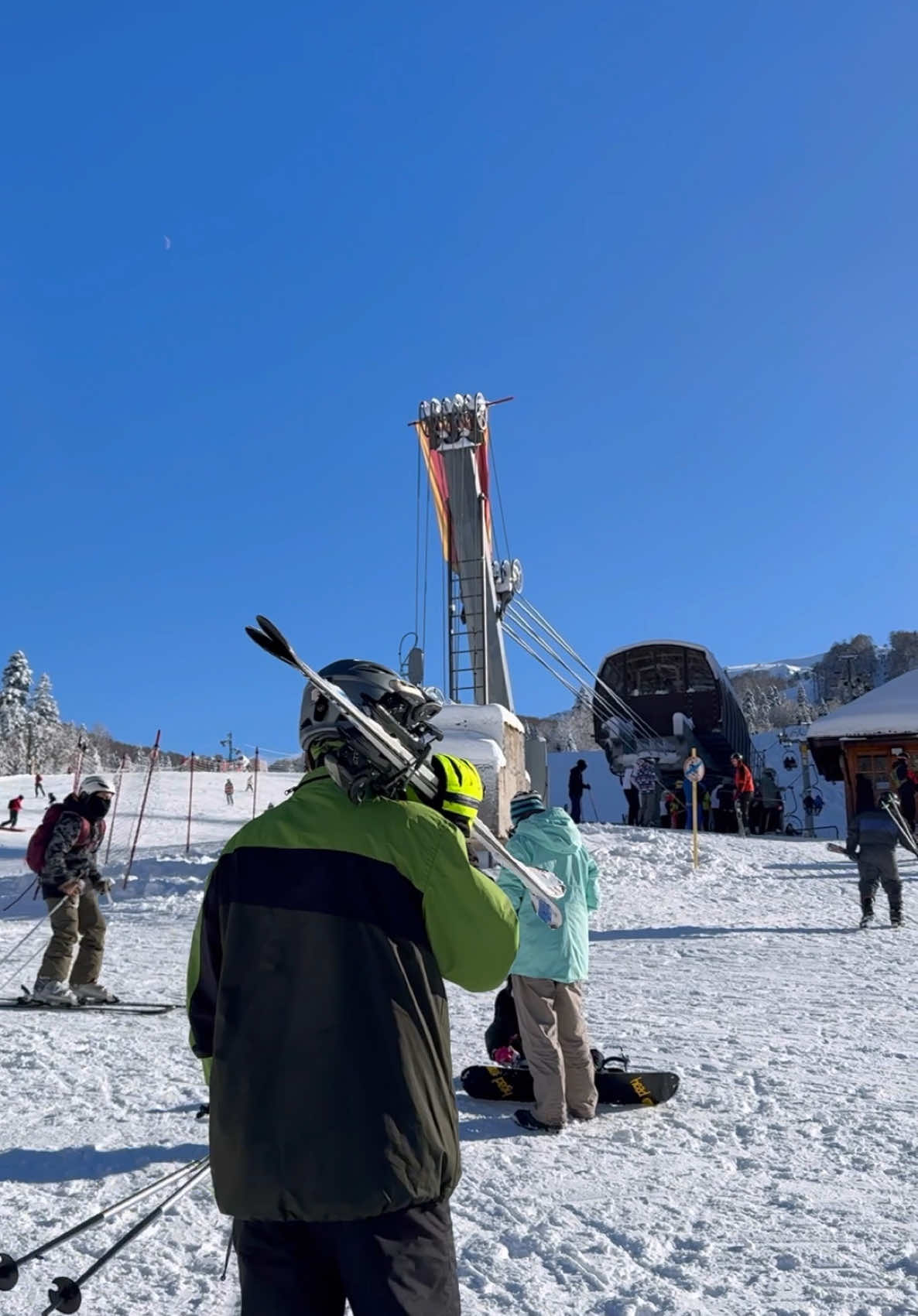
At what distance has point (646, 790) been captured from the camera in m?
28.5

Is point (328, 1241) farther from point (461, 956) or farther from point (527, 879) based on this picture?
point (527, 879)

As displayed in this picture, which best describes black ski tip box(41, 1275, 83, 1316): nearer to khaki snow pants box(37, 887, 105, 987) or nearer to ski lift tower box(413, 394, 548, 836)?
khaki snow pants box(37, 887, 105, 987)

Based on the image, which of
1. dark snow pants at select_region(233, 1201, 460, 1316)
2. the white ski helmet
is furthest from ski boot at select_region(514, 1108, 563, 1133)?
the white ski helmet

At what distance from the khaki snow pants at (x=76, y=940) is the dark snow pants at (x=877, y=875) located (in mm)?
8428

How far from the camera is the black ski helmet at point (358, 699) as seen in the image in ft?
7.72

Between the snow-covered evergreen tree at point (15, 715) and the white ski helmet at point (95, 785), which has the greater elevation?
the snow-covered evergreen tree at point (15, 715)

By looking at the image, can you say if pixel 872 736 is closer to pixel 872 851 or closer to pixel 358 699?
pixel 872 851

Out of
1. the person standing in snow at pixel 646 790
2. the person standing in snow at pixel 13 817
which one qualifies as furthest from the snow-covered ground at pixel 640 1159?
the person standing in snow at pixel 13 817

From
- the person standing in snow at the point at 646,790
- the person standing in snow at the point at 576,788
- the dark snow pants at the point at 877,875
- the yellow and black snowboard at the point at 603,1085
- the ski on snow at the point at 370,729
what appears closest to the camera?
the ski on snow at the point at 370,729

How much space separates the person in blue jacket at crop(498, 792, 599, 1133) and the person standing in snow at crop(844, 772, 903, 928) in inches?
294

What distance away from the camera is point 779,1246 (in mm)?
3596

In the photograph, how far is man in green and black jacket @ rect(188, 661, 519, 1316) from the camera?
195 cm

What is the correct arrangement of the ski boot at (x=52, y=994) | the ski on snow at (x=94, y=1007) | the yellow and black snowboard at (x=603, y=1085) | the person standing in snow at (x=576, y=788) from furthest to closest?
1. the person standing in snow at (x=576, y=788)
2. the ski boot at (x=52, y=994)
3. the ski on snow at (x=94, y=1007)
4. the yellow and black snowboard at (x=603, y=1085)

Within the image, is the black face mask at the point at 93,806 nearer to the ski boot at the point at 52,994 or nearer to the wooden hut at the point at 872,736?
the ski boot at the point at 52,994
